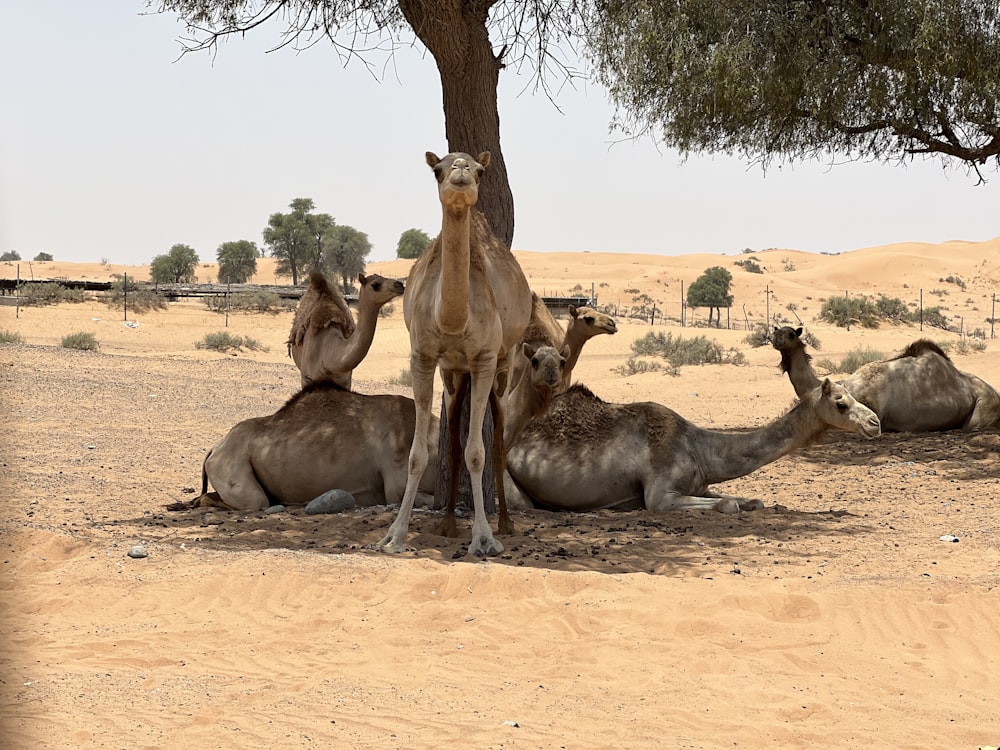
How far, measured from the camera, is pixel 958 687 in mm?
4926

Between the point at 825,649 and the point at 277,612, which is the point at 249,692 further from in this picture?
the point at 825,649

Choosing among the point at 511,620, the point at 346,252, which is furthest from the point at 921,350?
the point at 346,252

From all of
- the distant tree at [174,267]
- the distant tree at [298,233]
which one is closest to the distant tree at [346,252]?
the distant tree at [298,233]

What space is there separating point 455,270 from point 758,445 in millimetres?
3441

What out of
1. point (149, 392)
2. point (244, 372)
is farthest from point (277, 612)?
point (244, 372)

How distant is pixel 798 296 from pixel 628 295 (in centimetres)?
1024

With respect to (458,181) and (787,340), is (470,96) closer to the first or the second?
(458,181)

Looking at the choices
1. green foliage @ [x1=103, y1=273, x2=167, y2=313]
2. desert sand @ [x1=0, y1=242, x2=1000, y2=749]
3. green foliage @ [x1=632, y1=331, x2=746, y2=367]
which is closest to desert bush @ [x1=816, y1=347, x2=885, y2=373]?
green foliage @ [x1=632, y1=331, x2=746, y2=367]

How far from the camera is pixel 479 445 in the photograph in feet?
23.8

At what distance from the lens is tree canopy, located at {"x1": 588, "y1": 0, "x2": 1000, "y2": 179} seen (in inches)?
425

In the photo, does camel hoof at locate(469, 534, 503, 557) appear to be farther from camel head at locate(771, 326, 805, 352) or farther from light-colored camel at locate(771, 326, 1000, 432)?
light-colored camel at locate(771, 326, 1000, 432)

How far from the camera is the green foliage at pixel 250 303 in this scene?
1556 inches

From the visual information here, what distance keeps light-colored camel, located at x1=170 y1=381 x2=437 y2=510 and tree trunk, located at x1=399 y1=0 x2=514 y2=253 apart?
1.75 metres

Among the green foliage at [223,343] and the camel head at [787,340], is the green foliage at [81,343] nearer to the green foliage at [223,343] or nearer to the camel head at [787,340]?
the green foliage at [223,343]
